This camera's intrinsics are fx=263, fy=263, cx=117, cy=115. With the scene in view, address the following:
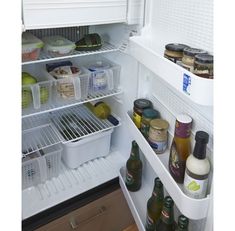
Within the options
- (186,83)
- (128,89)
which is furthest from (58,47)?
(186,83)

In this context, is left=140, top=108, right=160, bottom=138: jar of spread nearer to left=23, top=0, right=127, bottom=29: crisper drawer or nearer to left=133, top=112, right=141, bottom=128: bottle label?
left=133, top=112, right=141, bottom=128: bottle label

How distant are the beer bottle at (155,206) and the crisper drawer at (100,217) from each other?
24 cm

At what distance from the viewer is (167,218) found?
3.17 feet

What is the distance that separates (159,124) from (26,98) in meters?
0.56

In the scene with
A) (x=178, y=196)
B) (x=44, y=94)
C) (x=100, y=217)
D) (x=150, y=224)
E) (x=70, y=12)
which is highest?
(x=70, y=12)

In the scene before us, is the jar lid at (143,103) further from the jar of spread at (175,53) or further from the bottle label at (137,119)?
the jar of spread at (175,53)

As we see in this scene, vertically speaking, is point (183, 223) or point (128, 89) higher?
point (128, 89)

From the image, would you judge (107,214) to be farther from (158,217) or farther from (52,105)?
(52,105)

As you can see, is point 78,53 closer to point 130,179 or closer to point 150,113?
point 150,113

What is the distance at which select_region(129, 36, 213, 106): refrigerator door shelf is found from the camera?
0.63 m

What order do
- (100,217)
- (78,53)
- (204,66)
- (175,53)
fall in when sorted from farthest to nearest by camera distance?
(100,217)
(78,53)
(175,53)
(204,66)

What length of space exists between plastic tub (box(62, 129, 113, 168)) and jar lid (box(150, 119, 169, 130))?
443mm
